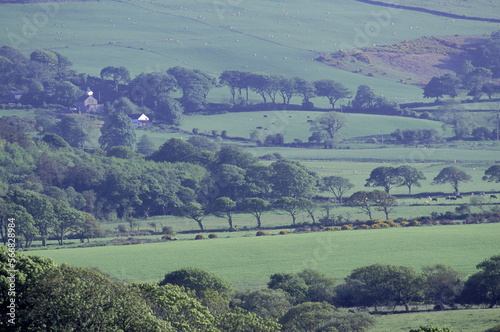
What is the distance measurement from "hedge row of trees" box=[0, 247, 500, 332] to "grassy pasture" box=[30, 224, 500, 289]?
593 cm

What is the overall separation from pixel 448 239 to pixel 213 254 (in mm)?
21112

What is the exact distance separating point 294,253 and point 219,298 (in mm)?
23052

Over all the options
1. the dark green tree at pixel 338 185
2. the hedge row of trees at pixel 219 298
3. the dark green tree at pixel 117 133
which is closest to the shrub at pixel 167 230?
the dark green tree at pixel 338 185

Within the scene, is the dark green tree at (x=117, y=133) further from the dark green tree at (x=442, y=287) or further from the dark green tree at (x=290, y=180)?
the dark green tree at (x=442, y=287)

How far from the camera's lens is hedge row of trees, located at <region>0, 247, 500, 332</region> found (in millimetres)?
32781

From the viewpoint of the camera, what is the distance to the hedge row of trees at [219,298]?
3278 centimetres

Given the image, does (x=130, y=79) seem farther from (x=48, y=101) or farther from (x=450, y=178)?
(x=450, y=178)

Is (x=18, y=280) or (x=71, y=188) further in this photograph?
(x=71, y=188)

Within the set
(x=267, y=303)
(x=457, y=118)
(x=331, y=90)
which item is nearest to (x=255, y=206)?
(x=267, y=303)

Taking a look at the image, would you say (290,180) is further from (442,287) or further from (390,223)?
(442,287)

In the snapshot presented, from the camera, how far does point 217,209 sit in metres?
89.7

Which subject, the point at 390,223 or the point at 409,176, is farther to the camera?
the point at 409,176

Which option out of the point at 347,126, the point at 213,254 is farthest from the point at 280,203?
the point at 347,126

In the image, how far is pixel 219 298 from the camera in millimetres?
47094
